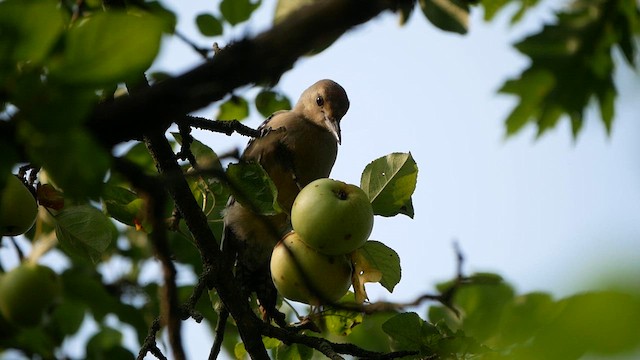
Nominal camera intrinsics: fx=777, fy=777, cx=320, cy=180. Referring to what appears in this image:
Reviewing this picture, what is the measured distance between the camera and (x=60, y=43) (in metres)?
1.35

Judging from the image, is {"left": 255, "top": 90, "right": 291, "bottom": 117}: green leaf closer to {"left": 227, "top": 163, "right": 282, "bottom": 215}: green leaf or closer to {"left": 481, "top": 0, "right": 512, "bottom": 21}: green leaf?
{"left": 227, "top": 163, "right": 282, "bottom": 215}: green leaf

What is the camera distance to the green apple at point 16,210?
2449mm

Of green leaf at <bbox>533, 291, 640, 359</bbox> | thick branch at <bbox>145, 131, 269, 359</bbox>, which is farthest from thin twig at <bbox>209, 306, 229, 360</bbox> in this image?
green leaf at <bbox>533, 291, 640, 359</bbox>

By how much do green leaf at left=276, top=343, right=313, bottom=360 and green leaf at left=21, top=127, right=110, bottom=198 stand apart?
2180mm

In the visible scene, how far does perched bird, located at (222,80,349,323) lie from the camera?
4.25 meters

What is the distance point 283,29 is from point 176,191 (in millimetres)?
2084

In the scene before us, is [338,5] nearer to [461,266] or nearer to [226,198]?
[461,266]

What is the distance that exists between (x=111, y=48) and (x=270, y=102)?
10.6ft

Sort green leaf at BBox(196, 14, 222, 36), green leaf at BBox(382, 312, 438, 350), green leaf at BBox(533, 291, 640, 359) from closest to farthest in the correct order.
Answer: green leaf at BBox(533, 291, 640, 359) → green leaf at BBox(382, 312, 438, 350) → green leaf at BBox(196, 14, 222, 36)

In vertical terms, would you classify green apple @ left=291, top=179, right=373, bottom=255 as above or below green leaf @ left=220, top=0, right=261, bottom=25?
below

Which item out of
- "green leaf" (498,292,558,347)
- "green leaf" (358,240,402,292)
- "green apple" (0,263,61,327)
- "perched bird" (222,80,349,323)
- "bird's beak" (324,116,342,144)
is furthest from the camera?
"bird's beak" (324,116,342,144)

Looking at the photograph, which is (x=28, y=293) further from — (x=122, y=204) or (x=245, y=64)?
(x=122, y=204)

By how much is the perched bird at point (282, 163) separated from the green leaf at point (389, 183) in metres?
0.85

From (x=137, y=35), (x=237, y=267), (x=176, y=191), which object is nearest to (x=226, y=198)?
(x=176, y=191)
